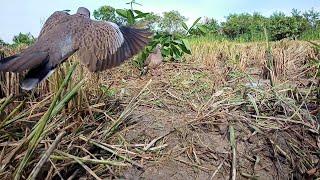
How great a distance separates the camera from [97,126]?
2.49 meters

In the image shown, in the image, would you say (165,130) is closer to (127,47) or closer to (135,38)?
(127,47)

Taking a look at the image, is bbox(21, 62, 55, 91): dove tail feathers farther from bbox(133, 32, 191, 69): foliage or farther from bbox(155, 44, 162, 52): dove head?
bbox(155, 44, 162, 52): dove head

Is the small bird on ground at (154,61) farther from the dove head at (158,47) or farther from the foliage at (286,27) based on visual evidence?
the foliage at (286,27)

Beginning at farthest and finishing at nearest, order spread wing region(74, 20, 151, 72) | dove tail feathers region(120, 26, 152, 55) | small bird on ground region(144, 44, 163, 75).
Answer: small bird on ground region(144, 44, 163, 75) < dove tail feathers region(120, 26, 152, 55) < spread wing region(74, 20, 151, 72)

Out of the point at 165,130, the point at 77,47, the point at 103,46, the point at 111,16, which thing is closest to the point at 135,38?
the point at 103,46

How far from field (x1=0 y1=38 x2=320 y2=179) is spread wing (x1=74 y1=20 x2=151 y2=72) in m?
0.16

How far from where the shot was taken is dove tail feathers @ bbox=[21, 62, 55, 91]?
8.00 feet

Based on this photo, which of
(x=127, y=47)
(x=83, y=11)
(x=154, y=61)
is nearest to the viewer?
(x=127, y=47)

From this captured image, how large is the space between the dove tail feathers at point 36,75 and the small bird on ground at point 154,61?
4.36ft

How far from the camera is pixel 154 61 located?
3.94 meters

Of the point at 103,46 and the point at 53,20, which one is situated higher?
the point at 53,20

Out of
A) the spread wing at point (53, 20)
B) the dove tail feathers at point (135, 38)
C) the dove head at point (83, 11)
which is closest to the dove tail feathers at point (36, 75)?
the spread wing at point (53, 20)

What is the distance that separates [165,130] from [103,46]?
2.34ft

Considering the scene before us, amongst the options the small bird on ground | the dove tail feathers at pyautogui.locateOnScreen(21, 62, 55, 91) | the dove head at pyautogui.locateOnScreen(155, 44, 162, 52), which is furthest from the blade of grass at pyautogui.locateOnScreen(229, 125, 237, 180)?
the dove head at pyautogui.locateOnScreen(155, 44, 162, 52)
